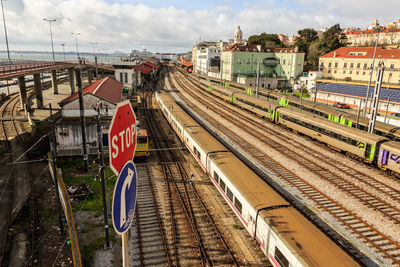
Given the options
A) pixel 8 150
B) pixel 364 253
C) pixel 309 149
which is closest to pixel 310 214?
pixel 364 253

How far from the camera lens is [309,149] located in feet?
101

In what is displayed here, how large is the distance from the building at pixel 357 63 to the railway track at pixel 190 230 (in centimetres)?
6339

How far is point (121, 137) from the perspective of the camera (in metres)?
3.81

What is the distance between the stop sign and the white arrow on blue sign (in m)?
0.12

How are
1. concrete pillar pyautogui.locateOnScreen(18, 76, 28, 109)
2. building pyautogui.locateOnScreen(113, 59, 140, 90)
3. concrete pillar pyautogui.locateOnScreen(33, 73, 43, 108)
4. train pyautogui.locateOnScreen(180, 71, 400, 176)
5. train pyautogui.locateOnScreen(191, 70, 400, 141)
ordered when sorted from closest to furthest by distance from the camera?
1. train pyautogui.locateOnScreen(180, 71, 400, 176)
2. train pyautogui.locateOnScreen(191, 70, 400, 141)
3. concrete pillar pyautogui.locateOnScreen(18, 76, 28, 109)
4. concrete pillar pyautogui.locateOnScreen(33, 73, 43, 108)
5. building pyautogui.locateOnScreen(113, 59, 140, 90)

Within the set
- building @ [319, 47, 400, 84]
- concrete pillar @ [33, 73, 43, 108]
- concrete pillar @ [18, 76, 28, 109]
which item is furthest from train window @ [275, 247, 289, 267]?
building @ [319, 47, 400, 84]

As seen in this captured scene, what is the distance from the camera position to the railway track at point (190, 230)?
562 inches

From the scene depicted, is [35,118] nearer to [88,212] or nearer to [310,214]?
[88,212]

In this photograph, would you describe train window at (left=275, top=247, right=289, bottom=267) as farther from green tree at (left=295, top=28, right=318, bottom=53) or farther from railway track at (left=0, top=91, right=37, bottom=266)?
green tree at (left=295, top=28, right=318, bottom=53)

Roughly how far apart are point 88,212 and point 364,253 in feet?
56.0

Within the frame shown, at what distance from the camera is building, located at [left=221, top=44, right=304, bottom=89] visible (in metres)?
89.6

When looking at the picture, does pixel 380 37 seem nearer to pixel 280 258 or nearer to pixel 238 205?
pixel 238 205

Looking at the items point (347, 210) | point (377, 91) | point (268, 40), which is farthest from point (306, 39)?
point (347, 210)

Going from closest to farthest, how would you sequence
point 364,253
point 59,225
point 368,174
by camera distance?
point 364,253 → point 59,225 → point 368,174
